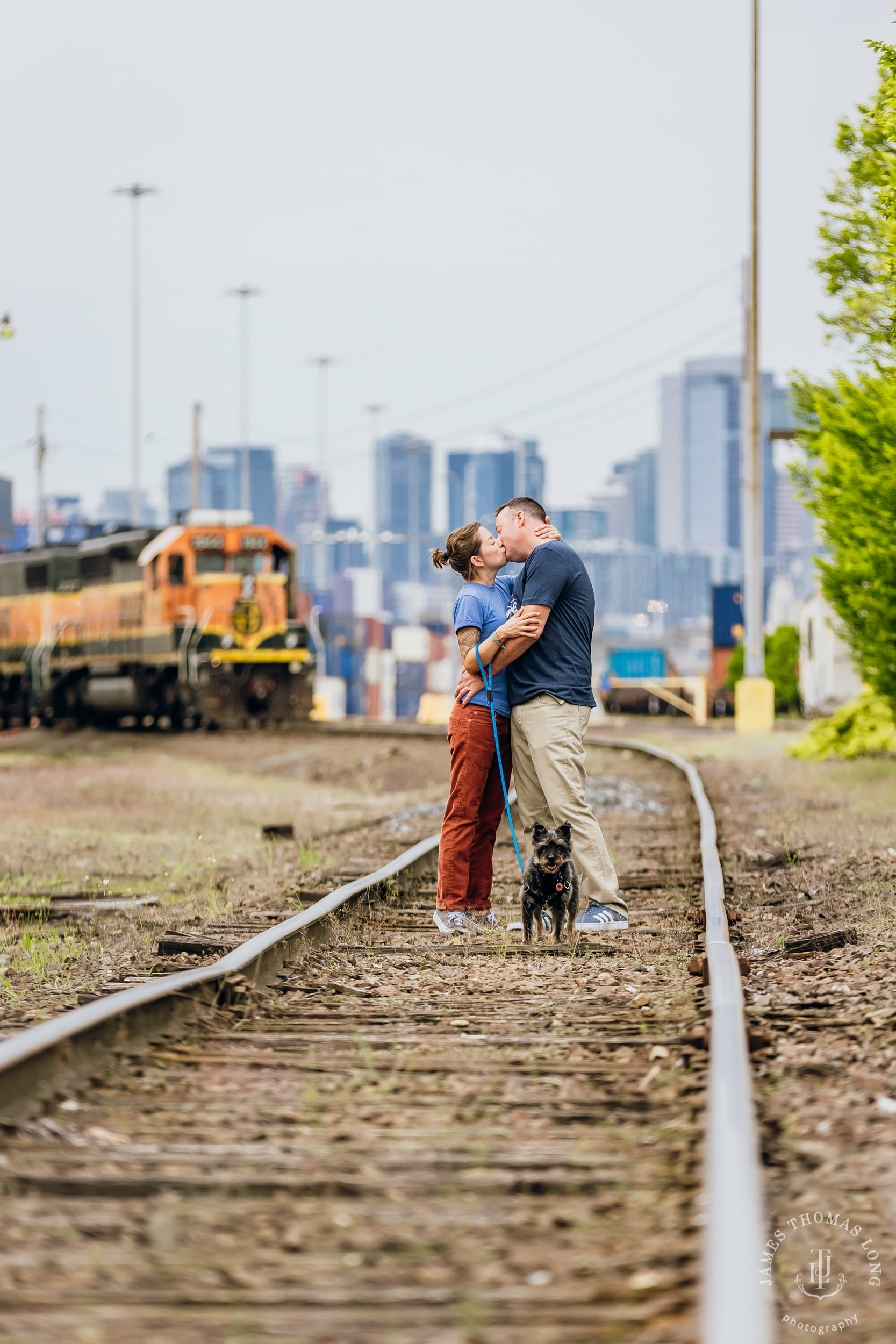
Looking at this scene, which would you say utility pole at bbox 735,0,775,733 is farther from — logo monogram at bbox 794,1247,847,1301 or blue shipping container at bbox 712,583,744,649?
blue shipping container at bbox 712,583,744,649

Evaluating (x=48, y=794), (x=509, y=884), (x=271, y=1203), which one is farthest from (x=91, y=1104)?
(x=48, y=794)

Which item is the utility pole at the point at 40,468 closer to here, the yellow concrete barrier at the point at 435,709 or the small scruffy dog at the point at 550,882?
the yellow concrete barrier at the point at 435,709

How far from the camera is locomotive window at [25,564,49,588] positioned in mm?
31109

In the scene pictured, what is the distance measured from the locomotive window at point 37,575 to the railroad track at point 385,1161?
2632cm

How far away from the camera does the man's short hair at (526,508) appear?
6.83 metres

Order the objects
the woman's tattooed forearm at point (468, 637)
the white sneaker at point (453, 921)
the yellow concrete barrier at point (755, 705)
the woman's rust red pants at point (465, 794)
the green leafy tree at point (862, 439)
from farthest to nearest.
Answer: the yellow concrete barrier at point (755, 705) → the green leafy tree at point (862, 439) → the woman's rust red pants at point (465, 794) → the white sneaker at point (453, 921) → the woman's tattooed forearm at point (468, 637)

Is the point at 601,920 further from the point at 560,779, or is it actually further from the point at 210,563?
the point at 210,563

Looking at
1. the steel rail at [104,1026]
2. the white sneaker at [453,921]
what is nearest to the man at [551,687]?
the white sneaker at [453,921]

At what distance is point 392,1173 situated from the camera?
11.3 feet

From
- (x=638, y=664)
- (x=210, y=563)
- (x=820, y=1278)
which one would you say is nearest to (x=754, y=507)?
(x=210, y=563)

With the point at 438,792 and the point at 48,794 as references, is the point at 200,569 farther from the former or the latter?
the point at 438,792

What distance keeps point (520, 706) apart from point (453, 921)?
3.40 ft

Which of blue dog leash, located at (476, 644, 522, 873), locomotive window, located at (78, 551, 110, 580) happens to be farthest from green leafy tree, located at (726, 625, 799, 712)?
blue dog leash, located at (476, 644, 522, 873)

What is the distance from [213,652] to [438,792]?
35.1 feet
